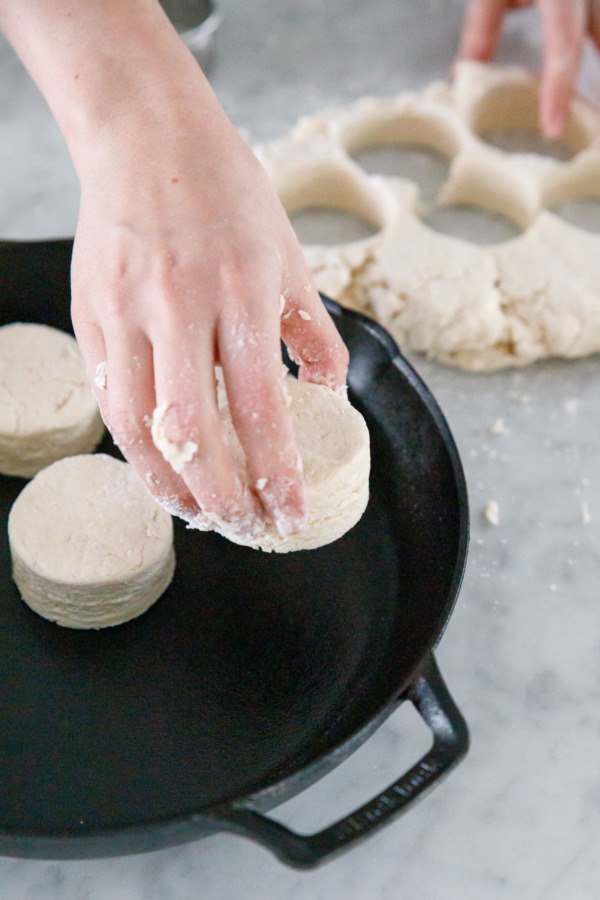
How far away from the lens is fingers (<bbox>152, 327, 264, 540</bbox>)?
2.87 ft

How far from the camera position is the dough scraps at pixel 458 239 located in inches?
64.6

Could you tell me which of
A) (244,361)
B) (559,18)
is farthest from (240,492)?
(559,18)

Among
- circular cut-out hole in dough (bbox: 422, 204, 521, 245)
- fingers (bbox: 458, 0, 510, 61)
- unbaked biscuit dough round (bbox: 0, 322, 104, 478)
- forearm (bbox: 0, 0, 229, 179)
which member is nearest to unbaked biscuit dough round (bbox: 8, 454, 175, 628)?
unbaked biscuit dough round (bbox: 0, 322, 104, 478)

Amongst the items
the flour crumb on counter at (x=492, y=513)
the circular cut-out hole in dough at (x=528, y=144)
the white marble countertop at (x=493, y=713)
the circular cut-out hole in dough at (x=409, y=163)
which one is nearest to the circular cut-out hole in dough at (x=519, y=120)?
the circular cut-out hole in dough at (x=528, y=144)

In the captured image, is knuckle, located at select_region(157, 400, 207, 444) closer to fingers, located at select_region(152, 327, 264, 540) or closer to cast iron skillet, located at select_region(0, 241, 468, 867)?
fingers, located at select_region(152, 327, 264, 540)

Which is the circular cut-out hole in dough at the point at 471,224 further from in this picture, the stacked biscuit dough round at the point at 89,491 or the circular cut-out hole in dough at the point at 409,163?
the stacked biscuit dough round at the point at 89,491

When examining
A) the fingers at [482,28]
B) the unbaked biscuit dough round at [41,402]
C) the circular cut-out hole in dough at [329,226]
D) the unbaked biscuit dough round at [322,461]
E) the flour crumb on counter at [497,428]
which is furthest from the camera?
the fingers at [482,28]

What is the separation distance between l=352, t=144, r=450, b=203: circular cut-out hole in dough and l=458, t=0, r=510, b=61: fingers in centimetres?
35

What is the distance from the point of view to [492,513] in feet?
4.84

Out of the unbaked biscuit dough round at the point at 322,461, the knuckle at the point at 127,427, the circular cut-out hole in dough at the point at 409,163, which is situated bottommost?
the circular cut-out hole in dough at the point at 409,163

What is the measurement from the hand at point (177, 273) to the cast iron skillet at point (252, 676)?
0.96 ft

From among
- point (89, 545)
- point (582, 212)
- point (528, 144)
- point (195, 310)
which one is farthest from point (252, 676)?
point (528, 144)

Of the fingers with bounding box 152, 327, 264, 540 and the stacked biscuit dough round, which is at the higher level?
the fingers with bounding box 152, 327, 264, 540

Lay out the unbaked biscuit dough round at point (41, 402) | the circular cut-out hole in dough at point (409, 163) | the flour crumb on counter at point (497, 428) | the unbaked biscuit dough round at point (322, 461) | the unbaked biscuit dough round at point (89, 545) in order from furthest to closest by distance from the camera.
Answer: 1. the circular cut-out hole in dough at point (409, 163)
2. the flour crumb on counter at point (497, 428)
3. the unbaked biscuit dough round at point (41, 402)
4. the unbaked biscuit dough round at point (89, 545)
5. the unbaked biscuit dough round at point (322, 461)
